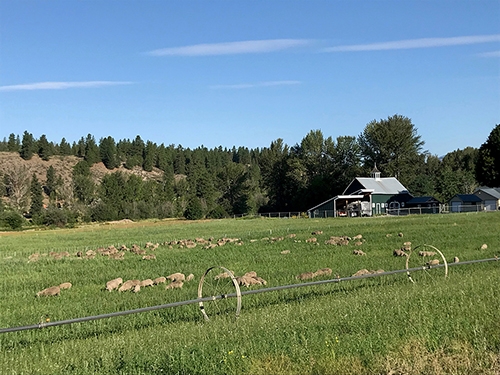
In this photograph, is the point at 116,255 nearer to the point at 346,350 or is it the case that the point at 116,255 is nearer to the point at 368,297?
the point at 368,297

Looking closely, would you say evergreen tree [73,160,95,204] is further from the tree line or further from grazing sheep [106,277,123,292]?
grazing sheep [106,277,123,292]

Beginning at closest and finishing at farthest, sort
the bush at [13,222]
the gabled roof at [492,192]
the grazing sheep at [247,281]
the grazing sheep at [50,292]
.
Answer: the grazing sheep at [247,281], the grazing sheep at [50,292], the bush at [13,222], the gabled roof at [492,192]

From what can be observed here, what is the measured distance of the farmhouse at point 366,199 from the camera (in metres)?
91.7

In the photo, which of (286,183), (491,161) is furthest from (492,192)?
(286,183)

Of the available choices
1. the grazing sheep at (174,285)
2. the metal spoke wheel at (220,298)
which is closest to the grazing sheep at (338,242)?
the metal spoke wheel at (220,298)

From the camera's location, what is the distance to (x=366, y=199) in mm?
94062

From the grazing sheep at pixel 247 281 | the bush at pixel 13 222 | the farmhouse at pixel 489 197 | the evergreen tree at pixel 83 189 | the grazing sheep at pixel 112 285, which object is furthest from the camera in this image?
the evergreen tree at pixel 83 189

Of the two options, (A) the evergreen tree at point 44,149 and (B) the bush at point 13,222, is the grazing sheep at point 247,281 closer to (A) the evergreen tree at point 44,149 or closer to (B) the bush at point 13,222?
(B) the bush at point 13,222

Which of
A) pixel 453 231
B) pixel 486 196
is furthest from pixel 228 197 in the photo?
pixel 453 231

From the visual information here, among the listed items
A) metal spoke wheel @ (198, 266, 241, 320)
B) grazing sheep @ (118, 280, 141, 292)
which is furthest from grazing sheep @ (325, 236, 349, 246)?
grazing sheep @ (118, 280, 141, 292)

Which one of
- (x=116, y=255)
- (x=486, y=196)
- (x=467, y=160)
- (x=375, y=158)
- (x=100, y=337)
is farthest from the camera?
(x=467, y=160)

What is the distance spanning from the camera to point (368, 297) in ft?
41.5

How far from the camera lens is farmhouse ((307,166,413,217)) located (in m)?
91.7

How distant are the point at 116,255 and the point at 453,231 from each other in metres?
24.4
